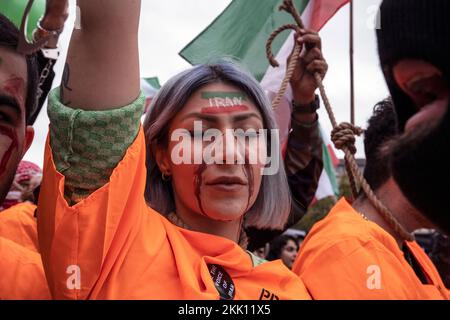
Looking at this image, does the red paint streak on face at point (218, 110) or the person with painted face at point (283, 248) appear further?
the person with painted face at point (283, 248)

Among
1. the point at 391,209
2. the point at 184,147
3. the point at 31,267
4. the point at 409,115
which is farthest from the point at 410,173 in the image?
the point at 391,209

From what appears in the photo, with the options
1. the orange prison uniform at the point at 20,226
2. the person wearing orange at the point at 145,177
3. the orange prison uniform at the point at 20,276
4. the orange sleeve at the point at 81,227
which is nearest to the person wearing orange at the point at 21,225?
the orange prison uniform at the point at 20,226

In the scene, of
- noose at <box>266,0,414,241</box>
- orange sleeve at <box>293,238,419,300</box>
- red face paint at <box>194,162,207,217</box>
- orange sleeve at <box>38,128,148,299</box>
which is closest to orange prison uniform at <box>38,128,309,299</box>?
orange sleeve at <box>38,128,148,299</box>

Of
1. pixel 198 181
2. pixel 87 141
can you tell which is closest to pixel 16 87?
pixel 87 141

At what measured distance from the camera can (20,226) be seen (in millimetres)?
3578

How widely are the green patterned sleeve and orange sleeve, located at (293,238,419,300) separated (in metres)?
1.03

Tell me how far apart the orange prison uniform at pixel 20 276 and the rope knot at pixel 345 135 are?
143 cm

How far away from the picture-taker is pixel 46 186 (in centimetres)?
171

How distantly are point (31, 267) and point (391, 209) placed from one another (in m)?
1.70

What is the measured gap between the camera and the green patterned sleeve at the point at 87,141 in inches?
64.9

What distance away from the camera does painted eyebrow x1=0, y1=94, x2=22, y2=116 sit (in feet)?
5.92

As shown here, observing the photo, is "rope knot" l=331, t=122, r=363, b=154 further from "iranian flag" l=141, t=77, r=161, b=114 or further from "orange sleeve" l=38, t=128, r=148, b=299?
"iranian flag" l=141, t=77, r=161, b=114

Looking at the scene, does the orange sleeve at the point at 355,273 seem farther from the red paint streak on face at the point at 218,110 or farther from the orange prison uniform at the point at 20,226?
the orange prison uniform at the point at 20,226
